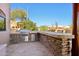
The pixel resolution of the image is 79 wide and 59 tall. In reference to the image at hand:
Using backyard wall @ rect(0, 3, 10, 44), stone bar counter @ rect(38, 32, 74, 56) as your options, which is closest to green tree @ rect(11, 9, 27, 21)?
backyard wall @ rect(0, 3, 10, 44)

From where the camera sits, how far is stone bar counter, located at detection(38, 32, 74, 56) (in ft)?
7.00

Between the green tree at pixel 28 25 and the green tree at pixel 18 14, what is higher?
the green tree at pixel 18 14

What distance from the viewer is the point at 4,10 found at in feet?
6.86

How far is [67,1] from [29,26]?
0.76 m

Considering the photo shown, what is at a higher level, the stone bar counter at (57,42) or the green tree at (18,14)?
the green tree at (18,14)

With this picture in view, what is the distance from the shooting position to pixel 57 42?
2146 millimetres

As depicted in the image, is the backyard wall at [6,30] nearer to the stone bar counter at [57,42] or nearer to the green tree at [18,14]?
the green tree at [18,14]

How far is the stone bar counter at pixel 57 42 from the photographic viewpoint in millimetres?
2133

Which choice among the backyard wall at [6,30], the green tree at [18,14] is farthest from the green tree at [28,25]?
the backyard wall at [6,30]

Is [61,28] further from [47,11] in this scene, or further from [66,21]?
[47,11]

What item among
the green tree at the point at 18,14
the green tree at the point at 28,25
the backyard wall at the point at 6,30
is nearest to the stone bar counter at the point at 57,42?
the green tree at the point at 28,25

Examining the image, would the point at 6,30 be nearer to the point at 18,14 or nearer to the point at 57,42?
the point at 18,14

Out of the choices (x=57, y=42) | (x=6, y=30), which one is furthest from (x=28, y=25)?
(x=57, y=42)

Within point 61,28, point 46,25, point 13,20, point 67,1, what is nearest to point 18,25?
point 13,20
